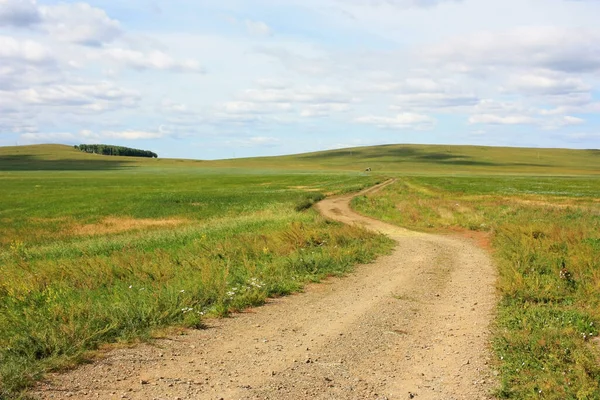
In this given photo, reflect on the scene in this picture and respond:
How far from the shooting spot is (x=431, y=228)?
28.4 meters

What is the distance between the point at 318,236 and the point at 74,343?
13.2m

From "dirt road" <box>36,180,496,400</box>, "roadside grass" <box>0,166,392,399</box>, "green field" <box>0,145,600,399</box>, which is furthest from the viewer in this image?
"roadside grass" <box>0,166,392,399</box>

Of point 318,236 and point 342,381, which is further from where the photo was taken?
point 318,236

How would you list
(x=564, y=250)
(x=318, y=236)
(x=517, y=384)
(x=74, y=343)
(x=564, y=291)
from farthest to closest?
(x=318, y=236) → (x=564, y=250) → (x=564, y=291) → (x=74, y=343) → (x=517, y=384)

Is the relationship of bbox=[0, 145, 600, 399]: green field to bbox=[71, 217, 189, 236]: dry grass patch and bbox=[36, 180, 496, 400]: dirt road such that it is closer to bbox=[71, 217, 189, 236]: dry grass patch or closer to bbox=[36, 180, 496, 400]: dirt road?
bbox=[36, 180, 496, 400]: dirt road

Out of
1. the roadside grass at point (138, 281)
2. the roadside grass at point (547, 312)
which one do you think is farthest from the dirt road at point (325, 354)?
the roadside grass at point (138, 281)

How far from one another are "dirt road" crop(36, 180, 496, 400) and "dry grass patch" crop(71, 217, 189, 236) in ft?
80.8

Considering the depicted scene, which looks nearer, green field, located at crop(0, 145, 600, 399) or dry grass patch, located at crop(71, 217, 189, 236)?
green field, located at crop(0, 145, 600, 399)

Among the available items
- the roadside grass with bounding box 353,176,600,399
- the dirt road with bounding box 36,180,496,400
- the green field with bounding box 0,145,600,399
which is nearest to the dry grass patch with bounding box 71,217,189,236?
the green field with bounding box 0,145,600,399

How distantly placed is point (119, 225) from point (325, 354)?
3158 centimetres

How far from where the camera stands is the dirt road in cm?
722

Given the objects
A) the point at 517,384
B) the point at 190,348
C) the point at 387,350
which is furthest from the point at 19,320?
the point at 517,384

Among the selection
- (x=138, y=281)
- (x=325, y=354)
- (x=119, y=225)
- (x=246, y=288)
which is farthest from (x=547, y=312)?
(x=119, y=225)

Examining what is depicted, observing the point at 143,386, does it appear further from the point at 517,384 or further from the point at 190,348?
the point at 517,384
